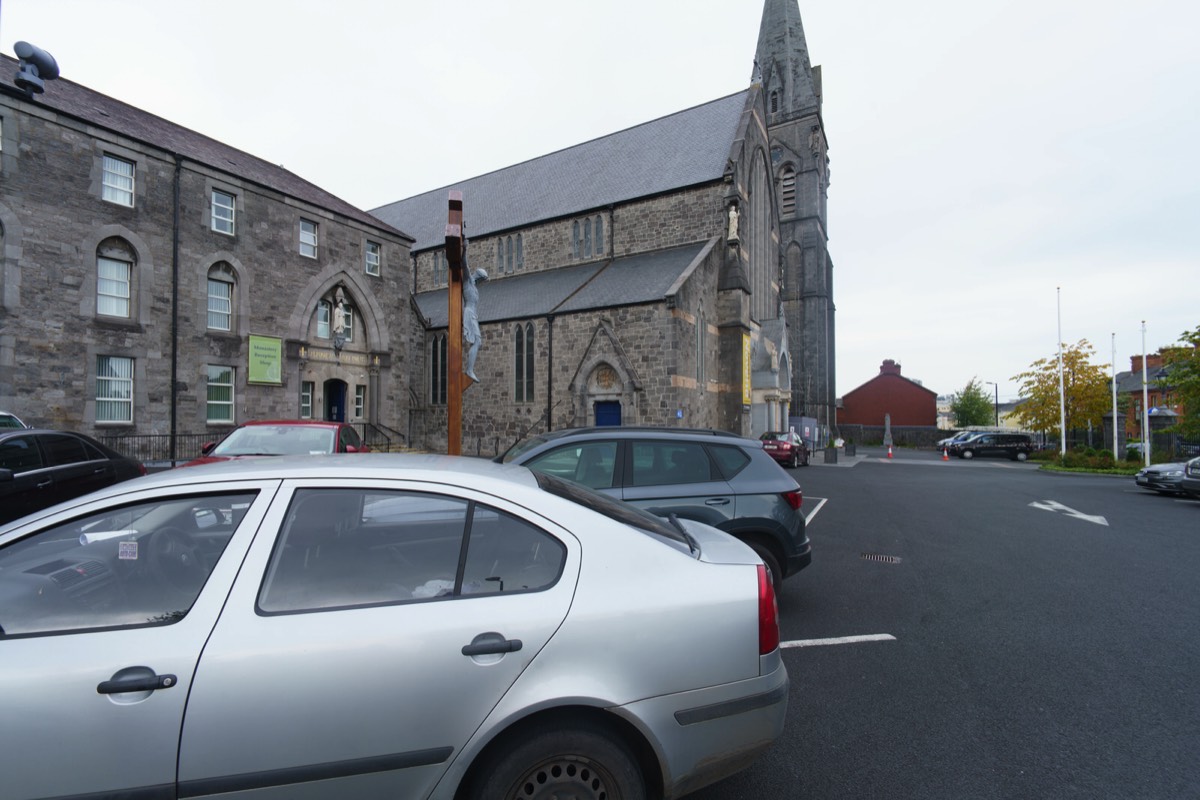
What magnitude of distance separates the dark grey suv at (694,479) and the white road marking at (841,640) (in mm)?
689

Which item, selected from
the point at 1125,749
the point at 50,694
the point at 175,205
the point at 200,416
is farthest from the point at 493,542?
the point at 175,205

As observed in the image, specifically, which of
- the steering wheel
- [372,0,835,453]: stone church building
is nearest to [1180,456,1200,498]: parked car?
[372,0,835,453]: stone church building

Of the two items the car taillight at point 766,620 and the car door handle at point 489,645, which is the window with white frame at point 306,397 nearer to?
the car door handle at point 489,645

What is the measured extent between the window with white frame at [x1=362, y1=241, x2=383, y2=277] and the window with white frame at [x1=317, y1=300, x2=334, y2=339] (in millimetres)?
2140

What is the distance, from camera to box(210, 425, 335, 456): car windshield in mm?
7828

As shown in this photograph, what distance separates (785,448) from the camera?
2286cm

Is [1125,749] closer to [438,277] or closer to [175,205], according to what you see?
[175,205]

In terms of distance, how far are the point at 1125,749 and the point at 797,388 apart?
43.7 meters

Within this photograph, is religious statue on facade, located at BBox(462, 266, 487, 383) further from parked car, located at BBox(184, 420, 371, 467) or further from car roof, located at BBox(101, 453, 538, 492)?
car roof, located at BBox(101, 453, 538, 492)

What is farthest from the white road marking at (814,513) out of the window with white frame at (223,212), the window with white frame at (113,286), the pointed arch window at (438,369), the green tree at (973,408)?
the green tree at (973,408)

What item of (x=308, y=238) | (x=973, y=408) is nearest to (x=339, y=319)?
(x=308, y=238)

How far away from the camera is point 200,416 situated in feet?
53.6

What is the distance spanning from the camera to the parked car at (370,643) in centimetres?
172

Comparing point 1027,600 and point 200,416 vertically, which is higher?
point 200,416
